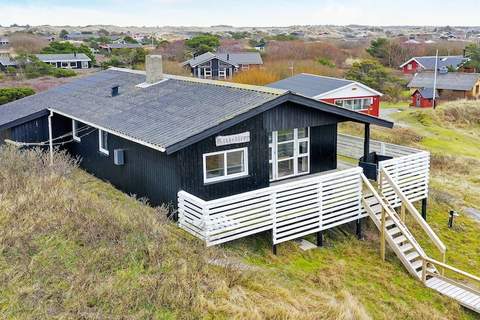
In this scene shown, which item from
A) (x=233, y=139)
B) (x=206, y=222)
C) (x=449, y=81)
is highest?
(x=233, y=139)

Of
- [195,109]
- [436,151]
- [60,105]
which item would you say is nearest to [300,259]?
[195,109]

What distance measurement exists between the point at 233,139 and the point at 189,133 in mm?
1240

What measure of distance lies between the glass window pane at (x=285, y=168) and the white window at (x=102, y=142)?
497 centimetres

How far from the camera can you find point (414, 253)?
12.2m

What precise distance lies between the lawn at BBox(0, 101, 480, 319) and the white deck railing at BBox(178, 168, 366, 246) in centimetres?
41

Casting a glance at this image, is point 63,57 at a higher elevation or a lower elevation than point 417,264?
higher

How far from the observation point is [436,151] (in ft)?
95.3

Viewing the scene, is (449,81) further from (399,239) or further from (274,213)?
(274,213)

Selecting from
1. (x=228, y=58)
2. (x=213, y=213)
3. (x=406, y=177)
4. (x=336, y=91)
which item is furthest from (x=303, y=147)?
(x=228, y=58)

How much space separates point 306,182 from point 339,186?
1.18 metres

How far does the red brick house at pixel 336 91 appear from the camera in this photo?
3062cm

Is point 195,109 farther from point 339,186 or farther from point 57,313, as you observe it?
point 57,313

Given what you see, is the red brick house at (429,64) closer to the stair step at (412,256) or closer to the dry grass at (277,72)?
the dry grass at (277,72)

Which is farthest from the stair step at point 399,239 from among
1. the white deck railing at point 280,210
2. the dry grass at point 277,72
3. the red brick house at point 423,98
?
the red brick house at point 423,98
